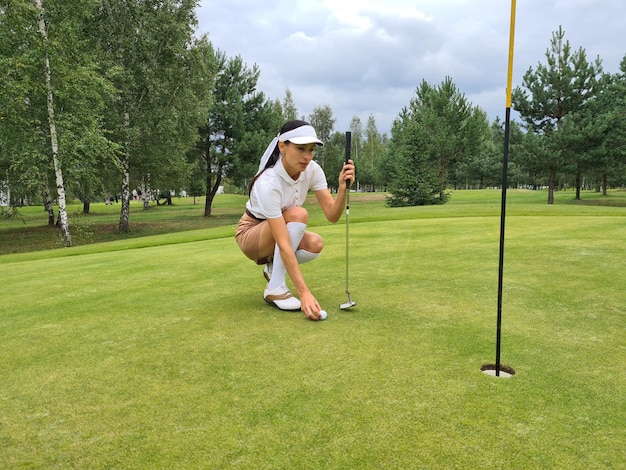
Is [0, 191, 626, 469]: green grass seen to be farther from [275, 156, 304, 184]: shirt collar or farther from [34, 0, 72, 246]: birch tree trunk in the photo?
[34, 0, 72, 246]: birch tree trunk

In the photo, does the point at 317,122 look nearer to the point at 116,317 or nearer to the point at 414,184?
the point at 414,184

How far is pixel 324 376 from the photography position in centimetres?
247

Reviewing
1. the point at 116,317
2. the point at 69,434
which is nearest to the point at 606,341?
the point at 69,434

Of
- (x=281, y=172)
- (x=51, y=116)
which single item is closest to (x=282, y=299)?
(x=281, y=172)

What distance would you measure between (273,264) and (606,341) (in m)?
2.76

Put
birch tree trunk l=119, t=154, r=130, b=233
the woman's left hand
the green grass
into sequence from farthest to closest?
birch tree trunk l=119, t=154, r=130, b=233
the woman's left hand
the green grass

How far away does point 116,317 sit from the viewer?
3891mm

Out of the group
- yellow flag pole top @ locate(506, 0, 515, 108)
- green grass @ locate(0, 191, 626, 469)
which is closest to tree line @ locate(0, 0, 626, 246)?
green grass @ locate(0, 191, 626, 469)

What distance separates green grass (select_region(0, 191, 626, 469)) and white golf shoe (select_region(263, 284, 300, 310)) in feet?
0.44

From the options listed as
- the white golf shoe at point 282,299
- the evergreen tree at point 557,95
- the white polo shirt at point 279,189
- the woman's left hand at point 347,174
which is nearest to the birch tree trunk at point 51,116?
the white polo shirt at point 279,189

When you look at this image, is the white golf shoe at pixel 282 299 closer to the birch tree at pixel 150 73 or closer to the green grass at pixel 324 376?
the green grass at pixel 324 376

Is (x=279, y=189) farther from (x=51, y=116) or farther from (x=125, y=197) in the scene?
(x=125, y=197)

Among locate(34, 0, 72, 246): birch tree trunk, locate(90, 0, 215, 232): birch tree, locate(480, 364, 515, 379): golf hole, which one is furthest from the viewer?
locate(90, 0, 215, 232): birch tree

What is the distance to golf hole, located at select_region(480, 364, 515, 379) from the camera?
2.47 m
